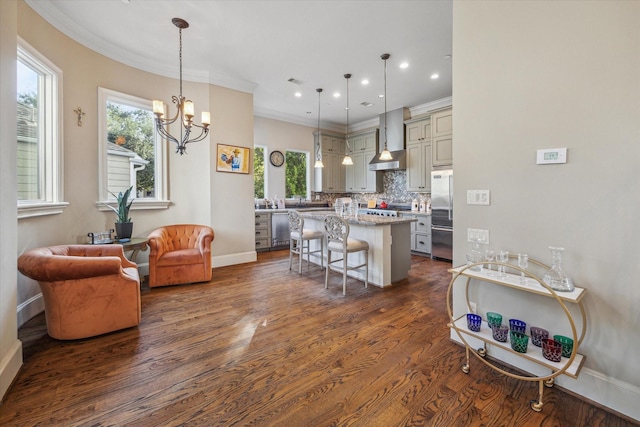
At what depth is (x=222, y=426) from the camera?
1.42 m

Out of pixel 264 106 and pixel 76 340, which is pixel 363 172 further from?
pixel 76 340

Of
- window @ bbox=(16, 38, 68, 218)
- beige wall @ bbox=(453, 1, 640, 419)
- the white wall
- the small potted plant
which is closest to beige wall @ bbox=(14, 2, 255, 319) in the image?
window @ bbox=(16, 38, 68, 218)

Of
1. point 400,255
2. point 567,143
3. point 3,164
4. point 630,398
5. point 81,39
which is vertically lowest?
point 630,398

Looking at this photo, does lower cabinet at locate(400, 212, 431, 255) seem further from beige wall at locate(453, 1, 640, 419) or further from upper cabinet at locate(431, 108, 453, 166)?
beige wall at locate(453, 1, 640, 419)

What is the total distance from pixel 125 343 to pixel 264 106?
16.8 ft

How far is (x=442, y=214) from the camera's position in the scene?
5004 mm

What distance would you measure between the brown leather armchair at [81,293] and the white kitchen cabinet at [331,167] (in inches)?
201

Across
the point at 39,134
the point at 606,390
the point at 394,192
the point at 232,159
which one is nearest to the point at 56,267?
the point at 39,134

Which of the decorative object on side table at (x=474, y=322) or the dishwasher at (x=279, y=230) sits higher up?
the dishwasher at (x=279, y=230)

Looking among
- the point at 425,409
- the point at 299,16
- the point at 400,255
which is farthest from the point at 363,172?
the point at 425,409

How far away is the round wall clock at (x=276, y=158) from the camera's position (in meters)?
6.44

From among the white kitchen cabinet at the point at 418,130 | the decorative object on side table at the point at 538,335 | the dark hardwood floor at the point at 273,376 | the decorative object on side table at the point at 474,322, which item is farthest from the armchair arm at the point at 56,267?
the white kitchen cabinet at the point at 418,130

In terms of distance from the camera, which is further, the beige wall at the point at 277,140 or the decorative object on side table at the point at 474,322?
the beige wall at the point at 277,140

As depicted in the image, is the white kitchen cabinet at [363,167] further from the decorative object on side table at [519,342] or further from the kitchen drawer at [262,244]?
the decorative object on side table at [519,342]
